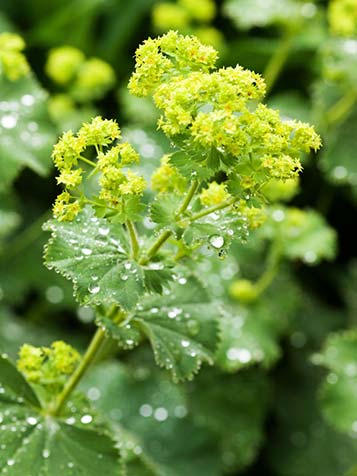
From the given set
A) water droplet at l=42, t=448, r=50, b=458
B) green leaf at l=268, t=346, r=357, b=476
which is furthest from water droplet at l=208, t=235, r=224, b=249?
green leaf at l=268, t=346, r=357, b=476

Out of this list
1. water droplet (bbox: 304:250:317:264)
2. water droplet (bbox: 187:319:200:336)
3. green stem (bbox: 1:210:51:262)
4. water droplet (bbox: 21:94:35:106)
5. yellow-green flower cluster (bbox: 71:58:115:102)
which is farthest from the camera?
green stem (bbox: 1:210:51:262)

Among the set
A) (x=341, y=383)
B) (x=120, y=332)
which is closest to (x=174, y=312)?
(x=120, y=332)

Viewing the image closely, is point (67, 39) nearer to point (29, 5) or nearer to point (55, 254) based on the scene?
point (29, 5)

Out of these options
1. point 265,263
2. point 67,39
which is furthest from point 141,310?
point 67,39

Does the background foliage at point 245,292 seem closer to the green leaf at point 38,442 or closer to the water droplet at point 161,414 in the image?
the water droplet at point 161,414

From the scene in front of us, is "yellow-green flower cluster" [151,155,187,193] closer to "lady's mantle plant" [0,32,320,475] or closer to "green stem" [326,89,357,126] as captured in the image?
"lady's mantle plant" [0,32,320,475]

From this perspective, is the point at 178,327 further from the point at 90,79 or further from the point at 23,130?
the point at 90,79

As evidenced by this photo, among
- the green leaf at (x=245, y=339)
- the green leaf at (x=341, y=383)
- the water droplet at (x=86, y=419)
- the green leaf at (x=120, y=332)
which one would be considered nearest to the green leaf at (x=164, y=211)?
the green leaf at (x=120, y=332)
